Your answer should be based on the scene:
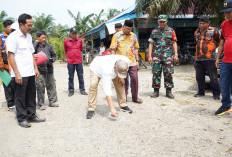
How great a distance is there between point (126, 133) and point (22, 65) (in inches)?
82.6

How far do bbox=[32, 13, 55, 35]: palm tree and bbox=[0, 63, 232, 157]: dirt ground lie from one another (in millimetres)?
37355

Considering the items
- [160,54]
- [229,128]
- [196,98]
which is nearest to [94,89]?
[160,54]

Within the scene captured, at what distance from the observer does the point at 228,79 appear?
3.99 m

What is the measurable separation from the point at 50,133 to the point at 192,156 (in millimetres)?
2150

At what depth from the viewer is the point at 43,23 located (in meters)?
39.6

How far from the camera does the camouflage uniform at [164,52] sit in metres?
5.32

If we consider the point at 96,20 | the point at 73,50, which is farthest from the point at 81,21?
the point at 73,50

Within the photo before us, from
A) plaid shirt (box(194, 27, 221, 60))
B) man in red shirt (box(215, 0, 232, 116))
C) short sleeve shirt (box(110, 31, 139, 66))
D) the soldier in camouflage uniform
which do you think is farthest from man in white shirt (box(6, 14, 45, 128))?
plaid shirt (box(194, 27, 221, 60))

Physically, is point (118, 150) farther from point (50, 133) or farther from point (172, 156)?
point (50, 133)

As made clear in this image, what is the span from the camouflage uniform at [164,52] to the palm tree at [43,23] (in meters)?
37.5

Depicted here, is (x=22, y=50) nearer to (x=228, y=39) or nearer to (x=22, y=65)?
(x=22, y=65)

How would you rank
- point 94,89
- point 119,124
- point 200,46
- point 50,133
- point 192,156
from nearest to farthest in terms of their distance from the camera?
point 192,156
point 50,133
point 119,124
point 94,89
point 200,46

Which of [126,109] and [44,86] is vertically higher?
[44,86]

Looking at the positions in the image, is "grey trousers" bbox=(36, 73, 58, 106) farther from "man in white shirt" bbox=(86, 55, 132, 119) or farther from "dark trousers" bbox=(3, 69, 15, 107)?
"man in white shirt" bbox=(86, 55, 132, 119)
